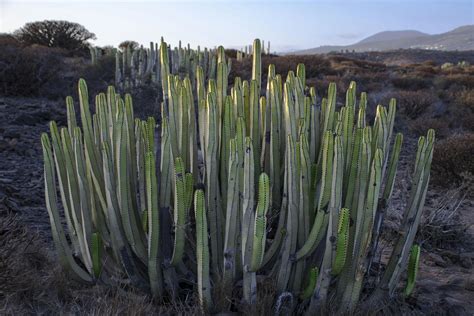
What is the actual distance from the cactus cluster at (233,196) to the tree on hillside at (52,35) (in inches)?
857

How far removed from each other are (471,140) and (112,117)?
5.23 meters

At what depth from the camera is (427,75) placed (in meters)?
17.5

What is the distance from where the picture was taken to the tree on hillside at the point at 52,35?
23388mm

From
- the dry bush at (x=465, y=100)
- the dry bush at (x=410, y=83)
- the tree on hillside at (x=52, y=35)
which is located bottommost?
the dry bush at (x=465, y=100)

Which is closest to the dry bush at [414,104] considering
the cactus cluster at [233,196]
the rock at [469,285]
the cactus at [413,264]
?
the rock at [469,285]

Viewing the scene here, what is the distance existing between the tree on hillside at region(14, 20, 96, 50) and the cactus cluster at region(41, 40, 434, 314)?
21.8 meters

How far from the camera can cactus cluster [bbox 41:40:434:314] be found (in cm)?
237

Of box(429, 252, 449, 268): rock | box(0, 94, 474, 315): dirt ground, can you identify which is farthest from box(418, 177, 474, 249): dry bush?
box(429, 252, 449, 268): rock

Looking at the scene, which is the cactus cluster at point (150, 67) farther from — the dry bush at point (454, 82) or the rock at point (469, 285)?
the rock at point (469, 285)

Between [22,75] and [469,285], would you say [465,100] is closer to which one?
[469,285]

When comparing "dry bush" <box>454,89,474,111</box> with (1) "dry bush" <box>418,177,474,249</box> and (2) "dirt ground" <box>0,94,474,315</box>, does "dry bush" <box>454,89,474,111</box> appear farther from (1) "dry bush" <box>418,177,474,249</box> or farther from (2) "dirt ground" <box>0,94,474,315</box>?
(1) "dry bush" <box>418,177,474,249</box>

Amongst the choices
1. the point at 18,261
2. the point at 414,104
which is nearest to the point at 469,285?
the point at 18,261

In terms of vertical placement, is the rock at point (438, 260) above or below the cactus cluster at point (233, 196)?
below

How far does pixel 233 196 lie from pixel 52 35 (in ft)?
77.8
